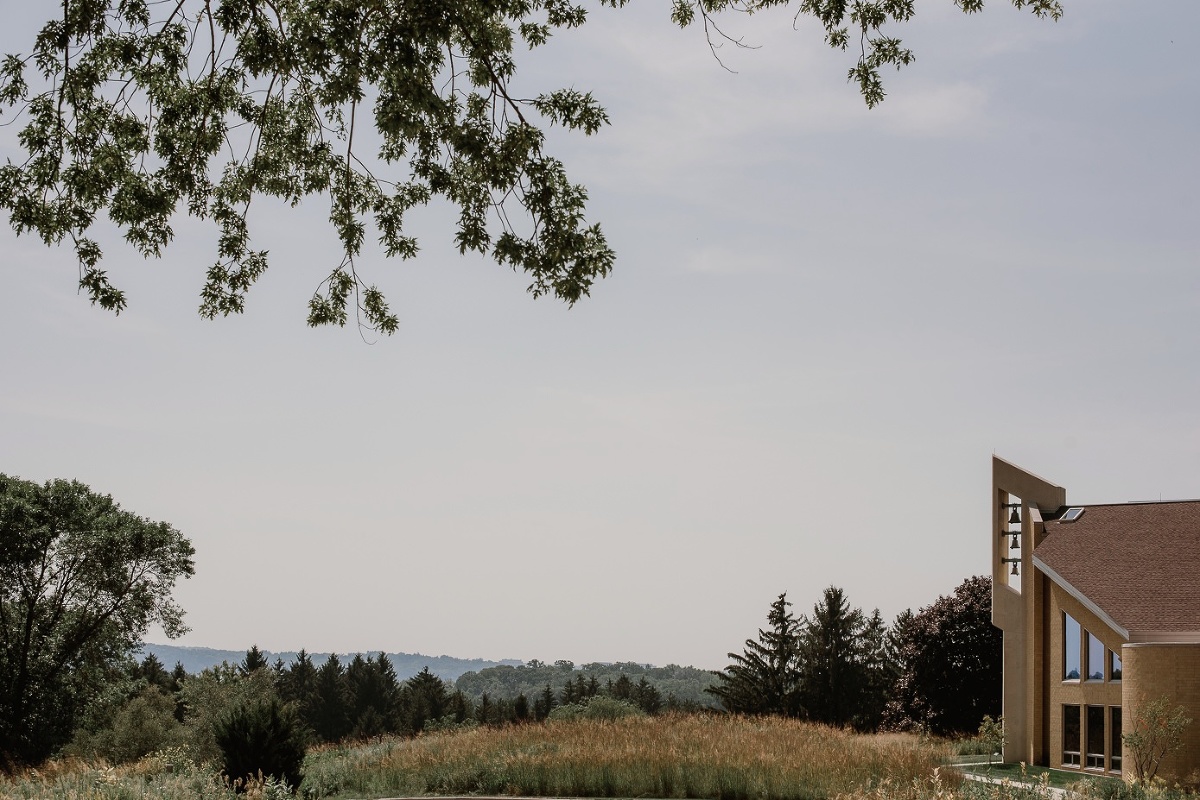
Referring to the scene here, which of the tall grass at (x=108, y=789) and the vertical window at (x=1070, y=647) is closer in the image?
the tall grass at (x=108, y=789)

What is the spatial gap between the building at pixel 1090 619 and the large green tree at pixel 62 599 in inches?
1192

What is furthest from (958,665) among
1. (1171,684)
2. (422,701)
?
(422,701)

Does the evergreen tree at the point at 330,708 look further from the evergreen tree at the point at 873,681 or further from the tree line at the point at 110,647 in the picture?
the evergreen tree at the point at 873,681

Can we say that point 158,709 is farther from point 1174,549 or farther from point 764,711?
point 1174,549

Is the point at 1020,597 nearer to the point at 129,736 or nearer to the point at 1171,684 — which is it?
the point at 1171,684

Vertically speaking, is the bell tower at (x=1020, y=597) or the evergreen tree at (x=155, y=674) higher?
the bell tower at (x=1020, y=597)

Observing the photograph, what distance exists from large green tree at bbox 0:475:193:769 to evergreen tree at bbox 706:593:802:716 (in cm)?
2921

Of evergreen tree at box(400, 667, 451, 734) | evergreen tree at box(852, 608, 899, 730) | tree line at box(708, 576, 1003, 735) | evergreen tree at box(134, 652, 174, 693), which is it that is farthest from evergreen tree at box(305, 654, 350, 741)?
evergreen tree at box(852, 608, 899, 730)

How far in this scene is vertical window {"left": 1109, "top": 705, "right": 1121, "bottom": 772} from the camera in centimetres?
2630

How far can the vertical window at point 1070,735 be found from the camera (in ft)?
91.5

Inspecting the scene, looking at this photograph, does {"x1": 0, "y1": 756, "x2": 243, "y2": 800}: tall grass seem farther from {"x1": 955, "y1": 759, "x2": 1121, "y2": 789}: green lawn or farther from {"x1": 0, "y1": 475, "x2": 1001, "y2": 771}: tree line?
{"x1": 0, "y1": 475, "x2": 1001, "y2": 771}: tree line

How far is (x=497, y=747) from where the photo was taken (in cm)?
2333

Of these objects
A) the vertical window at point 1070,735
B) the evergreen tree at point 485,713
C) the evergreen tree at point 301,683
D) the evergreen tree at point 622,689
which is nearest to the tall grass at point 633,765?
the vertical window at point 1070,735

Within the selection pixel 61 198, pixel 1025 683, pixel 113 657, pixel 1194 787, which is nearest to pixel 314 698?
pixel 113 657
